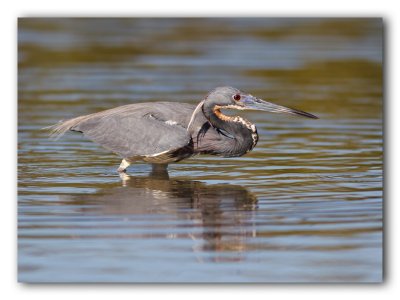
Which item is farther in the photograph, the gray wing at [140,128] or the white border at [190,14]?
the gray wing at [140,128]

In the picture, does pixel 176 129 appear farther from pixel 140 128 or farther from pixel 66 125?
pixel 66 125

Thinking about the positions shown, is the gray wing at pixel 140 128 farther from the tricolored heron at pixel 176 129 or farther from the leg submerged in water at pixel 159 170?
the leg submerged in water at pixel 159 170

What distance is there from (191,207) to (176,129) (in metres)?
1.06

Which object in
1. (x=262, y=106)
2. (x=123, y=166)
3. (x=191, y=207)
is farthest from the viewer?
(x=123, y=166)

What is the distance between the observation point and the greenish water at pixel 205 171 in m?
7.29

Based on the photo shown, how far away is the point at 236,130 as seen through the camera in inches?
391

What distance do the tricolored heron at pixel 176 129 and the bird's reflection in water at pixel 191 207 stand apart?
0.31 metres

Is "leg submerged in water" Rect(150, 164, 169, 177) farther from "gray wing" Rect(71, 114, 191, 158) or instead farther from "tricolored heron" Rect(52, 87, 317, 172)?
"gray wing" Rect(71, 114, 191, 158)

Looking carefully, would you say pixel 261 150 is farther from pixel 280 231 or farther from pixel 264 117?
pixel 280 231

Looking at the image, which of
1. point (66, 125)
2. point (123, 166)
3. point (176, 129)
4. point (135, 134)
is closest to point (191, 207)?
point (176, 129)

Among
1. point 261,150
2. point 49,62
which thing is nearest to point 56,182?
point 261,150

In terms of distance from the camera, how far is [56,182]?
9633 millimetres

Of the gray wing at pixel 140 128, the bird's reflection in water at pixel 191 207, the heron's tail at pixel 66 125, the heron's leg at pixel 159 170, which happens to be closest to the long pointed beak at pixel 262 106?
the gray wing at pixel 140 128
